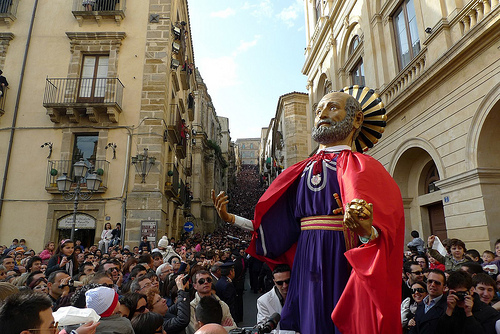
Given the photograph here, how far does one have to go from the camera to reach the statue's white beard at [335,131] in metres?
2.73

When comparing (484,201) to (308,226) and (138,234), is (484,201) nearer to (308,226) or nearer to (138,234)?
(308,226)

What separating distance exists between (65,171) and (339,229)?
39.9ft

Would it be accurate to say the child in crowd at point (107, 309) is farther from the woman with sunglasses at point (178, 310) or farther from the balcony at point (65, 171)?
the balcony at point (65, 171)

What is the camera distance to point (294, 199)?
9.32ft

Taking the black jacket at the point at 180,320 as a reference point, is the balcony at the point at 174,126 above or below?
above

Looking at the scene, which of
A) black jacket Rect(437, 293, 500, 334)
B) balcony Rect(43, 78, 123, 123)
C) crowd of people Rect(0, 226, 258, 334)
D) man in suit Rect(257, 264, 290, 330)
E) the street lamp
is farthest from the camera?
balcony Rect(43, 78, 123, 123)

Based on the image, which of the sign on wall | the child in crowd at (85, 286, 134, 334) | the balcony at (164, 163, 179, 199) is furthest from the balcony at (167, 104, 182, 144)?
the child in crowd at (85, 286, 134, 334)

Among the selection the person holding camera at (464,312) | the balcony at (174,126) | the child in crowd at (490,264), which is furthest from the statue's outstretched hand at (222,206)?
the balcony at (174,126)

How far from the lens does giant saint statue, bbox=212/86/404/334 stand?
1940 mm

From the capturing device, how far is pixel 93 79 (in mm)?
13281

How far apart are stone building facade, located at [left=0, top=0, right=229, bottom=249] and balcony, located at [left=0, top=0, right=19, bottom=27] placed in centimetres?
5

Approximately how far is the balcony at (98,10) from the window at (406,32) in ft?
32.9

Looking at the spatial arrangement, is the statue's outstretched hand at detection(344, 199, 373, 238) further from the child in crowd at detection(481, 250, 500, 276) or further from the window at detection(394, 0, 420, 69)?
the window at detection(394, 0, 420, 69)

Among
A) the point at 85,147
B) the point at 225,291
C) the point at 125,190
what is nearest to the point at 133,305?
the point at 225,291
